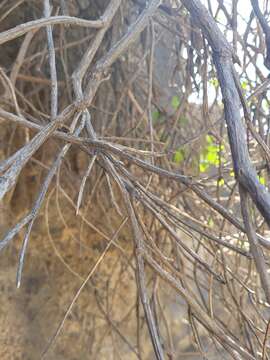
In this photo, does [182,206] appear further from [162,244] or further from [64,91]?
[64,91]

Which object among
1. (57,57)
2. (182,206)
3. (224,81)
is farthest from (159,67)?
(224,81)

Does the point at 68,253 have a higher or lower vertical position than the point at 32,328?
higher

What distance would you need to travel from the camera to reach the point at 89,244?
63.4 inches

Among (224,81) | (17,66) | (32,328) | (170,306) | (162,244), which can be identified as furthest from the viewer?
(170,306)

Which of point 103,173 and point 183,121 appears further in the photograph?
point 183,121

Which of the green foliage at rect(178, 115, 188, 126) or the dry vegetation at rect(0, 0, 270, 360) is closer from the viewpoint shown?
the dry vegetation at rect(0, 0, 270, 360)

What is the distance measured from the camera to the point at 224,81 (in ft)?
2.07

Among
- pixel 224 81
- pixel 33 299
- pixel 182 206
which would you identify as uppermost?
pixel 224 81

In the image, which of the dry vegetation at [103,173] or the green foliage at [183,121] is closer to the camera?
the dry vegetation at [103,173]

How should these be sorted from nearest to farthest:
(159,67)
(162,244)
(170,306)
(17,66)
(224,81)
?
(224,81) → (17,66) → (162,244) → (159,67) → (170,306)

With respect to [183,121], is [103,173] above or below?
below

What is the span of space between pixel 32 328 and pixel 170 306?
60 cm

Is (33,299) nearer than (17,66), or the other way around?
(17,66)


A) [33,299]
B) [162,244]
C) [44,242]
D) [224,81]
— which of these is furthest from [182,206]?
[224,81]
